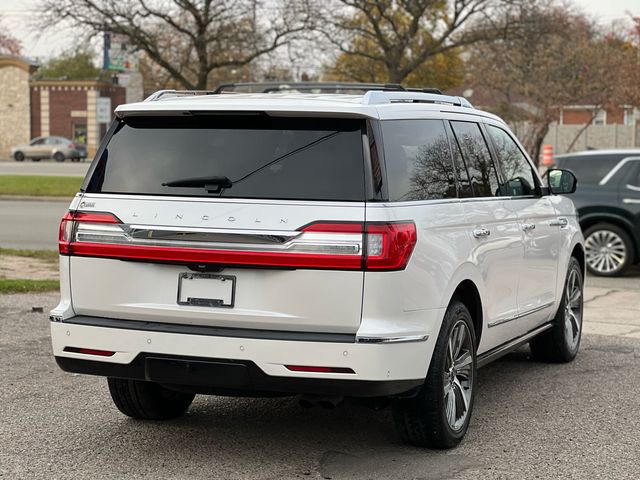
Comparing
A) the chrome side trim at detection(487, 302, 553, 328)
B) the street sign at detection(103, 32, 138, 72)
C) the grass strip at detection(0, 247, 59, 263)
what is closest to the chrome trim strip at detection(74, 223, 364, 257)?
the chrome side trim at detection(487, 302, 553, 328)

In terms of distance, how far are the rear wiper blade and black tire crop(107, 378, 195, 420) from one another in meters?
1.34

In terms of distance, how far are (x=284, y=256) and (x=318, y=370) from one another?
54cm

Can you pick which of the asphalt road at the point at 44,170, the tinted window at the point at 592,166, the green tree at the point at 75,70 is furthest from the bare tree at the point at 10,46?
the tinted window at the point at 592,166

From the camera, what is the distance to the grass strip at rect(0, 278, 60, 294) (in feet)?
38.6

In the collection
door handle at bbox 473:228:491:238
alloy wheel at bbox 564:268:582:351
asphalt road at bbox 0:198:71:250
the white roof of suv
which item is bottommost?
asphalt road at bbox 0:198:71:250

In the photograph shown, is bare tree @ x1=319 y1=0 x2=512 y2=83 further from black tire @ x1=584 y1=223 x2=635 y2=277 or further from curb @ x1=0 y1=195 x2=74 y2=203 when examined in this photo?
black tire @ x1=584 y1=223 x2=635 y2=277

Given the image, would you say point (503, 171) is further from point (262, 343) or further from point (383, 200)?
point (262, 343)

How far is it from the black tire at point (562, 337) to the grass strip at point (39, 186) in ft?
69.3

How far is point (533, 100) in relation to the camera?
148 feet

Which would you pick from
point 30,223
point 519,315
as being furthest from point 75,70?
point 519,315

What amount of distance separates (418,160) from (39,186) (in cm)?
2667

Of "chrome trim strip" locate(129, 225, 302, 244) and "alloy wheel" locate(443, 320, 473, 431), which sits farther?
"alloy wheel" locate(443, 320, 473, 431)

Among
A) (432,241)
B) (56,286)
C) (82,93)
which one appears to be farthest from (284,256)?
(82,93)

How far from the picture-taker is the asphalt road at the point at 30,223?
17609 mm
